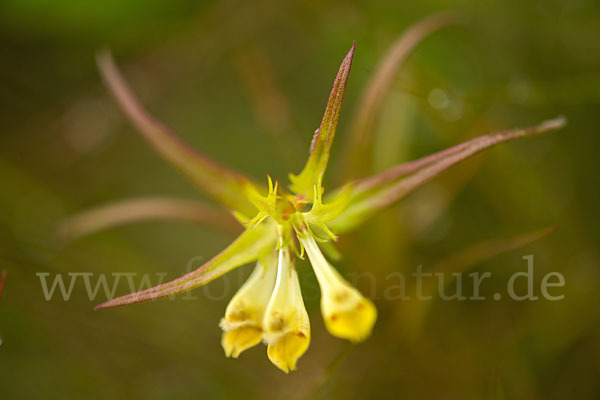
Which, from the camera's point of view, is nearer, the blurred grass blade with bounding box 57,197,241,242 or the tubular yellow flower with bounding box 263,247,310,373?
the tubular yellow flower with bounding box 263,247,310,373

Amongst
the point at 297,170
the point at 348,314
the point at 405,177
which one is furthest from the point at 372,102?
the point at 297,170

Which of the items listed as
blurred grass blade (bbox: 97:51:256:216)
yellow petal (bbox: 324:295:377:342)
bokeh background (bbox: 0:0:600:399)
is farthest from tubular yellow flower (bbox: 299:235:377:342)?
bokeh background (bbox: 0:0:600:399)

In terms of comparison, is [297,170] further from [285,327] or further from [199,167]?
[285,327]

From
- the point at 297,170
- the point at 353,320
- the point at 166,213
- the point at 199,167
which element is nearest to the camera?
the point at 353,320

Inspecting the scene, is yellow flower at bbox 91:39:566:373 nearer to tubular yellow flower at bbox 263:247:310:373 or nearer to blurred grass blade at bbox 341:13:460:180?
tubular yellow flower at bbox 263:247:310:373

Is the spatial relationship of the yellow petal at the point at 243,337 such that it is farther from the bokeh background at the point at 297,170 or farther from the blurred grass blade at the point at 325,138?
the bokeh background at the point at 297,170

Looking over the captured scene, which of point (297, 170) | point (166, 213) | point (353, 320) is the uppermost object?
point (297, 170)
